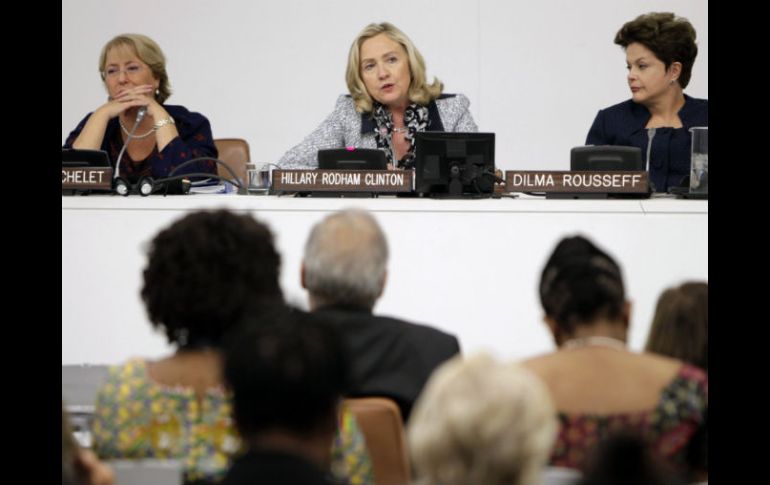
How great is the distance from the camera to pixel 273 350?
1.38 meters

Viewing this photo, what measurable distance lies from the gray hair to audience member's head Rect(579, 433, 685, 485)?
44.4 inches

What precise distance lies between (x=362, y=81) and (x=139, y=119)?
0.89 m

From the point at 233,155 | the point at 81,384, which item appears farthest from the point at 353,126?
the point at 81,384

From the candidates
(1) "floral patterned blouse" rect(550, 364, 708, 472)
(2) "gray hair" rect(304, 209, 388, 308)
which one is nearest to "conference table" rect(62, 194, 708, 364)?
(2) "gray hair" rect(304, 209, 388, 308)

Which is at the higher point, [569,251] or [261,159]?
[261,159]

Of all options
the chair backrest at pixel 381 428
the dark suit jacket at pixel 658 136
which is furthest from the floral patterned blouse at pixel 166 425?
the dark suit jacket at pixel 658 136

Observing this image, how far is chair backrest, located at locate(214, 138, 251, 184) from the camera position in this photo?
4.64 meters

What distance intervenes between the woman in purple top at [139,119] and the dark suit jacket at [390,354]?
2356mm

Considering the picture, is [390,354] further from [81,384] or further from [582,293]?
[81,384]

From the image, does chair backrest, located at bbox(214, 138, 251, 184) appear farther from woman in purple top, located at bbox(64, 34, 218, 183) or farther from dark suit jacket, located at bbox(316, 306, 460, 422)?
dark suit jacket, located at bbox(316, 306, 460, 422)

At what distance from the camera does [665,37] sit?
448 cm

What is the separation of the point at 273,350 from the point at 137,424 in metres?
0.48
